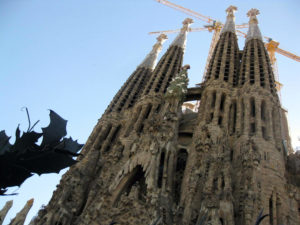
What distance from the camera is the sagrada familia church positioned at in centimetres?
1527

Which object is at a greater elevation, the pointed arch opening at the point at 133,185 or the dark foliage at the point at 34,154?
the pointed arch opening at the point at 133,185

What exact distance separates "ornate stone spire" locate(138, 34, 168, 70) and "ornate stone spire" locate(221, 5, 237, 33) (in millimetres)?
9025

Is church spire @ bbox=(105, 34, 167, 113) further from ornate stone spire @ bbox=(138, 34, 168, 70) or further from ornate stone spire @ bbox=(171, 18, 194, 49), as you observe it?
ornate stone spire @ bbox=(171, 18, 194, 49)

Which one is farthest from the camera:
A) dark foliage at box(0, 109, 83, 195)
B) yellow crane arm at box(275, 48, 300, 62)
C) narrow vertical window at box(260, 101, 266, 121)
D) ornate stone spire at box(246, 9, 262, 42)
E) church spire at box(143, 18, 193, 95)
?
yellow crane arm at box(275, 48, 300, 62)

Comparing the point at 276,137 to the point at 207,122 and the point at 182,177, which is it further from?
the point at 182,177

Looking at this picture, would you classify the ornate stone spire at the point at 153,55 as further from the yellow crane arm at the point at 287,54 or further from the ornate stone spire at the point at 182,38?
the yellow crane arm at the point at 287,54

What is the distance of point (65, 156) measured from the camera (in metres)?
6.25

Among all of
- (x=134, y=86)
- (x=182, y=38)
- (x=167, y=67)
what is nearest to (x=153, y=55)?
(x=182, y=38)

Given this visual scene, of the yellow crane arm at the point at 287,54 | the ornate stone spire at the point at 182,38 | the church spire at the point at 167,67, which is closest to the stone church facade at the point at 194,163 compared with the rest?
the church spire at the point at 167,67

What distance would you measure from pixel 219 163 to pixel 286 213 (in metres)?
3.94

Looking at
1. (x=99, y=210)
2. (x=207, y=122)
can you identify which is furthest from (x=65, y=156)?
(x=207, y=122)

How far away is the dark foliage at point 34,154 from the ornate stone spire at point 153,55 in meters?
32.1

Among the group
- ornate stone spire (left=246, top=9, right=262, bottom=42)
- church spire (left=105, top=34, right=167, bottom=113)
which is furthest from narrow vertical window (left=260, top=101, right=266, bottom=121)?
ornate stone spire (left=246, top=9, right=262, bottom=42)

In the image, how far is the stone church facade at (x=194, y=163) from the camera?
1529 centimetres
